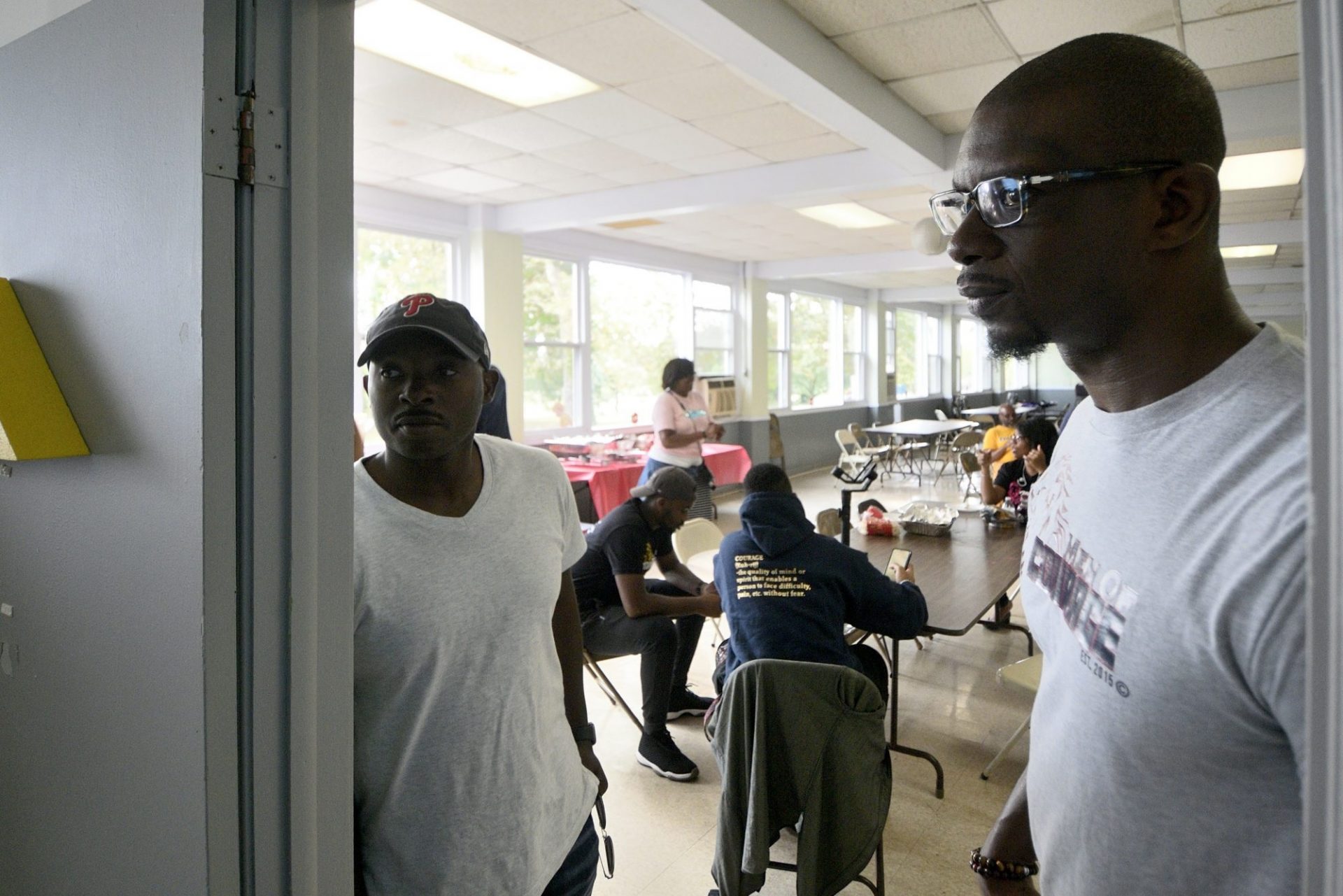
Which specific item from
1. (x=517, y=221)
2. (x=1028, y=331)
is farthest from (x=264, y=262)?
(x=517, y=221)

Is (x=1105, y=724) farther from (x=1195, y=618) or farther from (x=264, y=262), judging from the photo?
(x=264, y=262)

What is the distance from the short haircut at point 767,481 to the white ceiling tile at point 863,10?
2.02 m

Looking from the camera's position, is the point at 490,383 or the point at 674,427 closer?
the point at 490,383

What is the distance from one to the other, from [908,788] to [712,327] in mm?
7944

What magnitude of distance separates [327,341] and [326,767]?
1.69ft

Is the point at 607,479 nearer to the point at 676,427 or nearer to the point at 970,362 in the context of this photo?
the point at 676,427

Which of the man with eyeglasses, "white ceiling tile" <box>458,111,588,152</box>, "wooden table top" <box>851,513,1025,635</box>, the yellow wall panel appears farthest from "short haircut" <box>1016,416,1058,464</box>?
the yellow wall panel

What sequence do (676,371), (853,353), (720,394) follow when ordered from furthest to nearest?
1. (853,353)
2. (720,394)
3. (676,371)

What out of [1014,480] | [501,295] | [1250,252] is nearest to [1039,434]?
[1014,480]

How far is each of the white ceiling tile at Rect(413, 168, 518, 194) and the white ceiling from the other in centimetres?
2

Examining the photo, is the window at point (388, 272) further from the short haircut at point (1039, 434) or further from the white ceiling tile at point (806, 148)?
the short haircut at point (1039, 434)

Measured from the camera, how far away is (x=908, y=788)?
2855mm

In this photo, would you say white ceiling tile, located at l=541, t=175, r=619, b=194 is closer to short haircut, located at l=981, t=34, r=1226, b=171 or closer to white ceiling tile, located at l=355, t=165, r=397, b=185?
white ceiling tile, located at l=355, t=165, r=397, b=185

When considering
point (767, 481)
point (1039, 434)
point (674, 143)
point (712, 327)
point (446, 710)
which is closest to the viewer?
point (446, 710)
